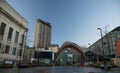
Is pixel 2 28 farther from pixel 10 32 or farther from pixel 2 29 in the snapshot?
pixel 10 32

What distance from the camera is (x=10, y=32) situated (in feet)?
173

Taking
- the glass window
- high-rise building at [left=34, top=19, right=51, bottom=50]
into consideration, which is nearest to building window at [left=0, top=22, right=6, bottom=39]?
the glass window

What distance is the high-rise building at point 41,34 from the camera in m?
175

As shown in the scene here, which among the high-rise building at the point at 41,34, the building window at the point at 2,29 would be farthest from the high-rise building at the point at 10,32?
the high-rise building at the point at 41,34

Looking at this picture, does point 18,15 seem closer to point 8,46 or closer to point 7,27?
point 7,27

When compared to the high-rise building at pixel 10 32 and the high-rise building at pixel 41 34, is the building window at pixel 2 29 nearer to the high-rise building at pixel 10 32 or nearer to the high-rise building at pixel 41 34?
the high-rise building at pixel 10 32

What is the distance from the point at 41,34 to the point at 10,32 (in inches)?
4977

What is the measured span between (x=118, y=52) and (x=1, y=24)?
5288 cm

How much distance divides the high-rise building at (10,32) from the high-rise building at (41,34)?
112 m

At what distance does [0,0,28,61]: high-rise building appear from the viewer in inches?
1833

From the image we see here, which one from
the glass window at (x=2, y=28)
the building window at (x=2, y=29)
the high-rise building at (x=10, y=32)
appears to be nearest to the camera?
the building window at (x=2, y=29)

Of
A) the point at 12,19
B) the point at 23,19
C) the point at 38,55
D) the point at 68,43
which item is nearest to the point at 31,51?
the point at 38,55

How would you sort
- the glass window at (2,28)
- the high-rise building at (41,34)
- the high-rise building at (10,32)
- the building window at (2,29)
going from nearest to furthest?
1. the building window at (2,29)
2. the glass window at (2,28)
3. the high-rise building at (10,32)
4. the high-rise building at (41,34)

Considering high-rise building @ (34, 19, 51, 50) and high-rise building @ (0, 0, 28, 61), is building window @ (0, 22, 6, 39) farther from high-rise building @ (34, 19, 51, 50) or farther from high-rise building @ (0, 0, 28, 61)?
high-rise building @ (34, 19, 51, 50)
